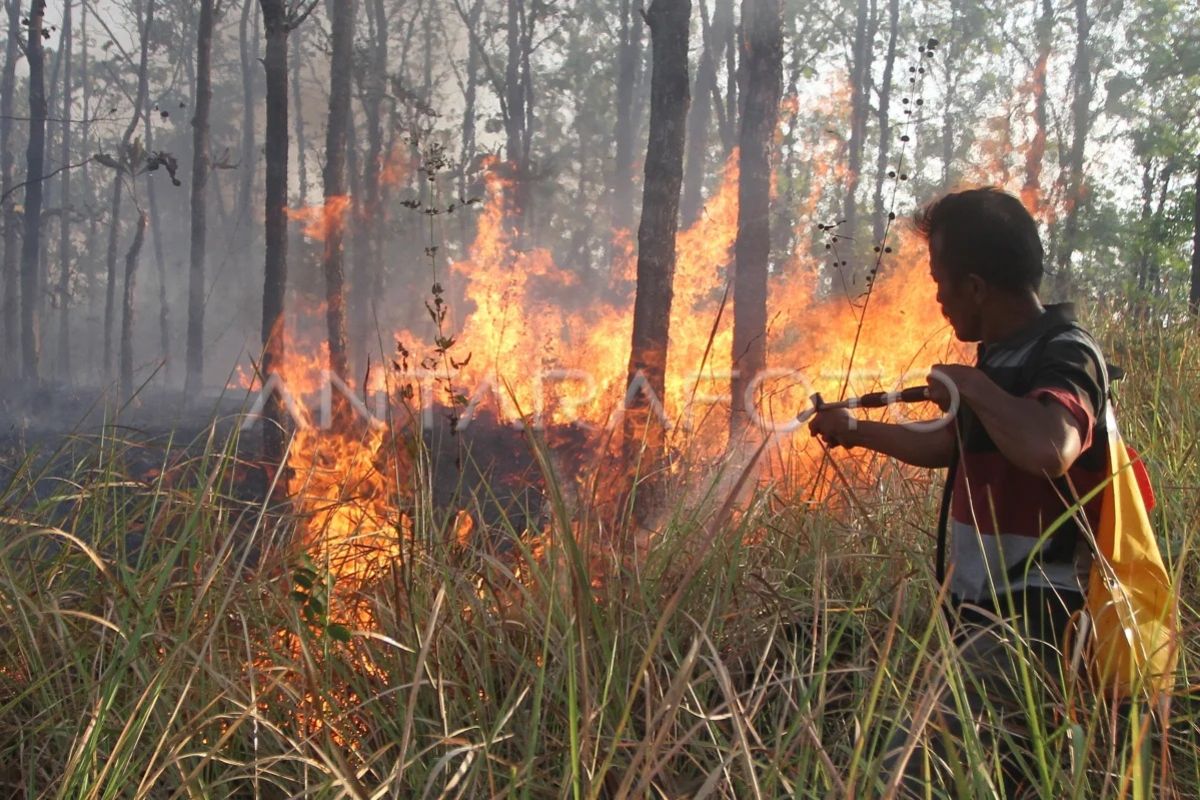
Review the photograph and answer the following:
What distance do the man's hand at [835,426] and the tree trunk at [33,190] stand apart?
57.0ft

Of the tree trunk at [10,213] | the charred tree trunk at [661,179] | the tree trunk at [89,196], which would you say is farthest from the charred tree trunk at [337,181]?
the tree trunk at [89,196]

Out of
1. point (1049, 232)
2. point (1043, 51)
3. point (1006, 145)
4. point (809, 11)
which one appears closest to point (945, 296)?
point (1049, 232)

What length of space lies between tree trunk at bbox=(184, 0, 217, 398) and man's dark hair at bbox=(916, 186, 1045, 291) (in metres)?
19.7

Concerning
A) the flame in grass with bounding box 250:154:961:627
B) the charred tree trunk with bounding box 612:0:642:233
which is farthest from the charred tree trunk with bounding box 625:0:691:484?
the charred tree trunk with bounding box 612:0:642:233

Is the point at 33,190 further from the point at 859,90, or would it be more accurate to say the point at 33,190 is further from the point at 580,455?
the point at 859,90

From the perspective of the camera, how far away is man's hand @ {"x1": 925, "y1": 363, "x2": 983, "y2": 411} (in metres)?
1.95

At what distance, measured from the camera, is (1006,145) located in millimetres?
28344

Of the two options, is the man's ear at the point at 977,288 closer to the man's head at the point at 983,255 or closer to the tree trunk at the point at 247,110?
the man's head at the point at 983,255

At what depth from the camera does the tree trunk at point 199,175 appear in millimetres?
20219

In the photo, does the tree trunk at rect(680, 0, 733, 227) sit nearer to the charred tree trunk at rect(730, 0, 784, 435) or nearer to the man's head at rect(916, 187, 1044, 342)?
the charred tree trunk at rect(730, 0, 784, 435)

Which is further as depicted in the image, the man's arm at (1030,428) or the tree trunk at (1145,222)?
the tree trunk at (1145,222)

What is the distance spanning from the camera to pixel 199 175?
21250 millimetres

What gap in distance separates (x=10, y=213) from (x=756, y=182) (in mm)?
23485

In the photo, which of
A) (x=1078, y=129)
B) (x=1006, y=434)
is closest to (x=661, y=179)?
(x=1006, y=434)
